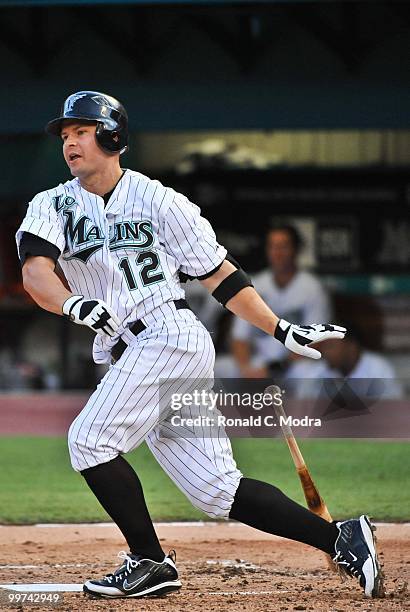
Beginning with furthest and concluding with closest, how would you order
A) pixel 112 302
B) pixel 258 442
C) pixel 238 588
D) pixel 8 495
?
pixel 258 442
pixel 8 495
pixel 238 588
pixel 112 302

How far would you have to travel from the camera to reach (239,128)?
1034 centimetres

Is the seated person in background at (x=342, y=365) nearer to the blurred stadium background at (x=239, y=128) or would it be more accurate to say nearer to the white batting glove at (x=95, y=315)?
the blurred stadium background at (x=239, y=128)

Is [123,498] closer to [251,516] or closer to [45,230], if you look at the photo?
[251,516]

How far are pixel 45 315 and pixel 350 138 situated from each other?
3575 millimetres

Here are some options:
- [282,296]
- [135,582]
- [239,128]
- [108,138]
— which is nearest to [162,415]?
[135,582]

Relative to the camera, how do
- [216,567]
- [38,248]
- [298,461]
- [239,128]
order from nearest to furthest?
[38,248]
[298,461]
[216,567]
[239,128]

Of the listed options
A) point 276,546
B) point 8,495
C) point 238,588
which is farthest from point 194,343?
point 8,495

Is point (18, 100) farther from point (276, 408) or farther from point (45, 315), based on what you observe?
point (276, 408)

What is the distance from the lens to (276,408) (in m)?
3.80

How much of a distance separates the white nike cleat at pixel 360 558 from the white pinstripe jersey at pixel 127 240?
0.89 metres

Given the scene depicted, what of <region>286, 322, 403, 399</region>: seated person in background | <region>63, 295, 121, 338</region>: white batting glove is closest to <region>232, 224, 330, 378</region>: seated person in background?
<region>286, 322, 403, 399</region>: seated person in background

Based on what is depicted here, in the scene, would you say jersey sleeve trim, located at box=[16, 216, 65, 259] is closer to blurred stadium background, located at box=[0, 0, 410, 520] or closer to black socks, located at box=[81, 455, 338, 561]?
black socks, located at box=[81, 455, 338, 561]

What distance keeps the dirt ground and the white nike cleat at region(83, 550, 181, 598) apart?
1.1 inches

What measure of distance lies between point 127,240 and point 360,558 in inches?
45.9
